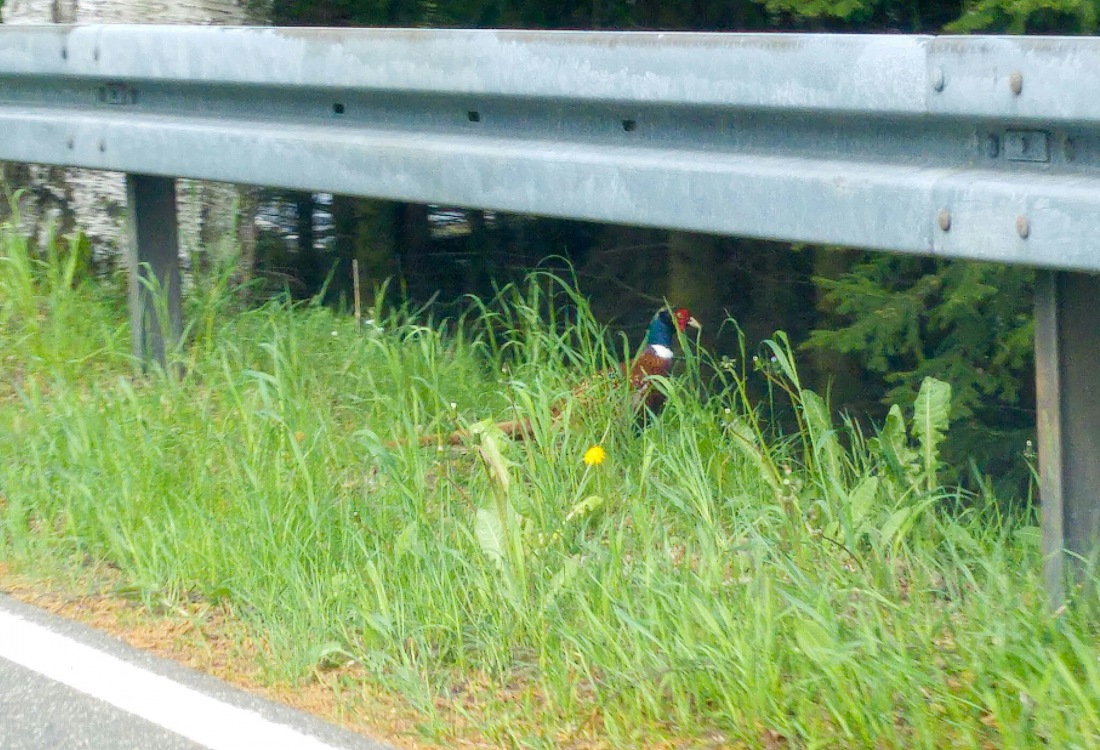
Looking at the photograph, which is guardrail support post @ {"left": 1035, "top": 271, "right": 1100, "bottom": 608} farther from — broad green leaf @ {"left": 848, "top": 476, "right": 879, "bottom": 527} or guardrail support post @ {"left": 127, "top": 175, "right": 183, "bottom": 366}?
guardrail support post @ {"left": 127, "top": 175, "right": 183, "bottom": 366}

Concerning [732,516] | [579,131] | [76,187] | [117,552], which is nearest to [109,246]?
[76,187]

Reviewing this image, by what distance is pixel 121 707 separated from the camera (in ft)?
9.49

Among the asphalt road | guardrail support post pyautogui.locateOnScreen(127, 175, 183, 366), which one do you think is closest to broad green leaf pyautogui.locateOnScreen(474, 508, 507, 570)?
the asphalt road

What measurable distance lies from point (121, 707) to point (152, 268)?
7.22ft

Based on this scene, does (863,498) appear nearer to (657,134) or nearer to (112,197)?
(657,134)

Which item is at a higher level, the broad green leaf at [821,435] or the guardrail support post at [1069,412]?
the guardrail support post at [1069,412]

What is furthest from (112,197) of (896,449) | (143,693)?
(896,449)

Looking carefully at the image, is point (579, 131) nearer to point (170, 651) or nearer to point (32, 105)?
point (170, 651)

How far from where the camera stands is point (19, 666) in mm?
3111

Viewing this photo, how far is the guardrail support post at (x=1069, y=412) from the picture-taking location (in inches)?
111

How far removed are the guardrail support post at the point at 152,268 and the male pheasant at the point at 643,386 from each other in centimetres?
114

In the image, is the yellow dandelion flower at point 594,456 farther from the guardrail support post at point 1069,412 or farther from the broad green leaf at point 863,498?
the guardrail support post at point 1069,412

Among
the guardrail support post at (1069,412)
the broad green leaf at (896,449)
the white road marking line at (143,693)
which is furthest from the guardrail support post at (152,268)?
the guardrail support post at (1069,412)

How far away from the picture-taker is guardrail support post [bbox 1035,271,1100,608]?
2828 mm
